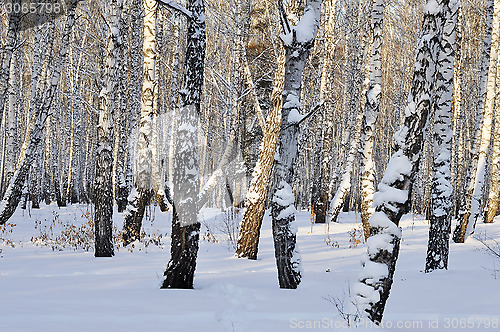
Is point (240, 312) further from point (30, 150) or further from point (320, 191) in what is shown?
point (320, 191)

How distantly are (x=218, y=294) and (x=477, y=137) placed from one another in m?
10.0

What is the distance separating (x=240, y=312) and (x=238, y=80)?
13.4m

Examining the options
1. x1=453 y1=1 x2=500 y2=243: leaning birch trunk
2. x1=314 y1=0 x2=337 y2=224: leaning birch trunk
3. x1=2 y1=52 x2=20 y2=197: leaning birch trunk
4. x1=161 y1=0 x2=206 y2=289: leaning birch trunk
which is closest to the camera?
x1=161 y1=0 x2=206 y2=289: leaning birch trunk

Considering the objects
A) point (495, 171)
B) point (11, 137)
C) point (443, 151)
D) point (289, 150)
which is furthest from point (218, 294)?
point (495, 171)

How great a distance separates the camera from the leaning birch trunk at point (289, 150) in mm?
5527

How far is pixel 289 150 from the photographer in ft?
18.5

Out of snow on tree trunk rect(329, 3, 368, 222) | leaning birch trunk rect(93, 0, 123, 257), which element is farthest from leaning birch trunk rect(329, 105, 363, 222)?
leaning birch trunk rect(93, 0, 123, 257)

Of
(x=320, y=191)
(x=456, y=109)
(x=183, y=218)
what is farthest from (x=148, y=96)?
(x=456, y=109)

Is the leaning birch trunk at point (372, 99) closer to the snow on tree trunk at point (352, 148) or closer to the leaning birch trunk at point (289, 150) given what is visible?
the snow on tree trunk at point (352, 148)

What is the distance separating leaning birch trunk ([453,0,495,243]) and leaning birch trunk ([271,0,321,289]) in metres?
6.82

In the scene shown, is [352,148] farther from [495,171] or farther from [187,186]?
[187,186]

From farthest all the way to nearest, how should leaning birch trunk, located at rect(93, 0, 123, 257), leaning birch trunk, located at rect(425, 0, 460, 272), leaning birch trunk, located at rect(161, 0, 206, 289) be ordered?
leaning birch trunk, located at rect(93, 0, 123, 257)
leaning birch trunk, located at rect(425, 0, 460, 272)
leaning birch trunk, located at rect(161, 0, 206, 289)

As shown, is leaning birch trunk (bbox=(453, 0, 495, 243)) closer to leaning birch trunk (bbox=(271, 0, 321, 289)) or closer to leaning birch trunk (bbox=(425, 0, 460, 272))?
leaning birch trunk (bbox=(425, 0, 460, 272))

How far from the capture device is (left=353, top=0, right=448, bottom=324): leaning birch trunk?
396 centimetres
